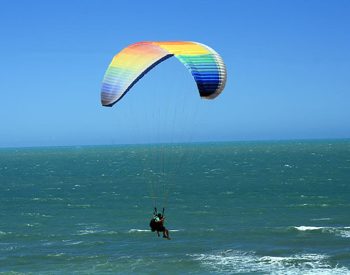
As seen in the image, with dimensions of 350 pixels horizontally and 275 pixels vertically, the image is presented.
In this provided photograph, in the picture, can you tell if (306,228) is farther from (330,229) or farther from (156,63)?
(156,63)

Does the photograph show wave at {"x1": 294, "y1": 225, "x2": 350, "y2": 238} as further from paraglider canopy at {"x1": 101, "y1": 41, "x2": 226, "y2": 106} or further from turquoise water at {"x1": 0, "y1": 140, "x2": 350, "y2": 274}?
paraglider canopy at {"x1": 101, "y1": 41, "x2": 226, "y2": 106}

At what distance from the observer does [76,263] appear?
35000 millimetres

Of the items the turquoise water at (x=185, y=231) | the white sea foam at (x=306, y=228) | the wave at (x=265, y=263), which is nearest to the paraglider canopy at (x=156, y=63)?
the turquoise water at (x=185, y=231)

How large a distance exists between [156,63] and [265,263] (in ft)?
58.1

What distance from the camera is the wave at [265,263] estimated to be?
32.0 m

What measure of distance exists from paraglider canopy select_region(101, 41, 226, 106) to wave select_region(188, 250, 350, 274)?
15.5m

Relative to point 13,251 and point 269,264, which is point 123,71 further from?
point 13,251

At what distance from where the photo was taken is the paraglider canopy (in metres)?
19.5

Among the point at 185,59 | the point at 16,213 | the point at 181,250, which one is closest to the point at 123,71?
the point at 185,59

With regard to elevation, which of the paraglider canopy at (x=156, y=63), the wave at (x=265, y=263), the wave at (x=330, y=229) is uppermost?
the paraglider canopy at (x=156, y=63)

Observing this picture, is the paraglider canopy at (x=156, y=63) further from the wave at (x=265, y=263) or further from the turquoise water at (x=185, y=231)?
the wave at (x=265, y=263)

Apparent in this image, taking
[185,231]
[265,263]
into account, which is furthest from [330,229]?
[265,263]

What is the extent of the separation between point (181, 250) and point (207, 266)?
Answer: 4707 mm

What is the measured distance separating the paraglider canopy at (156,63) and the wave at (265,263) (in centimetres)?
1546
